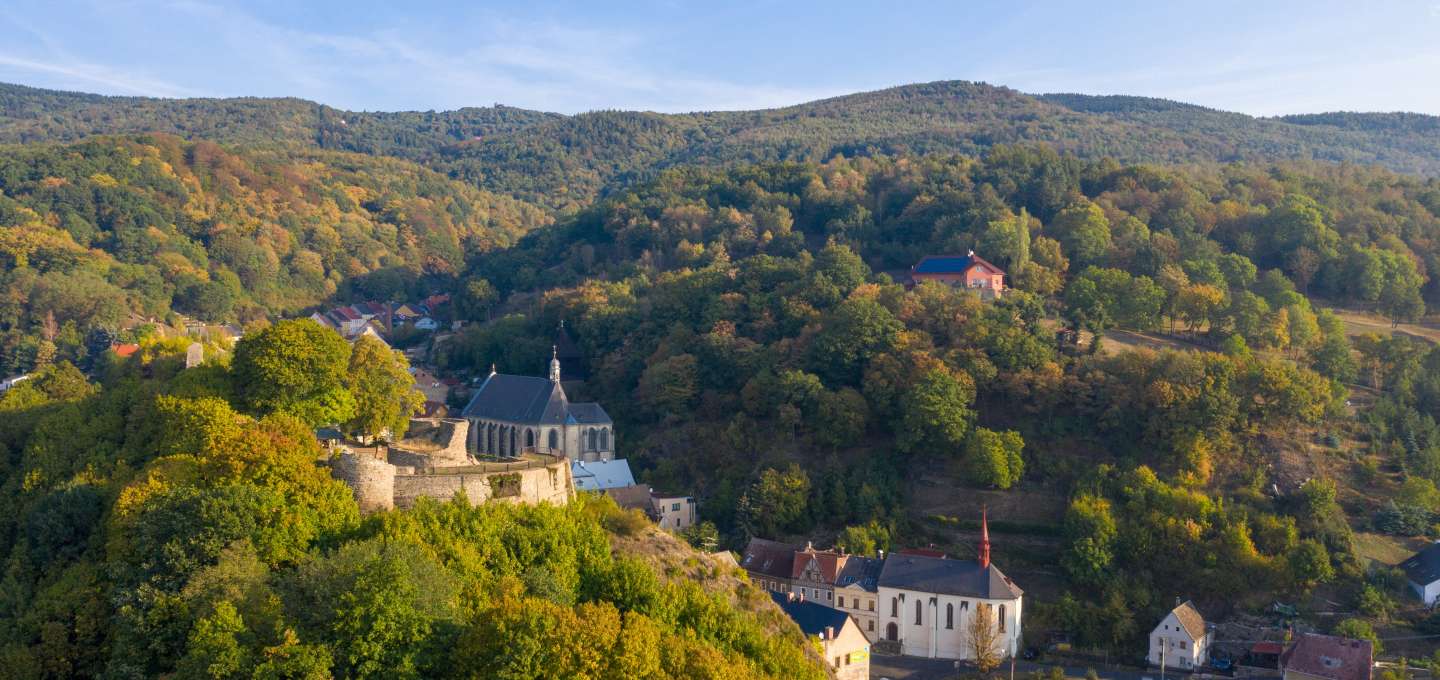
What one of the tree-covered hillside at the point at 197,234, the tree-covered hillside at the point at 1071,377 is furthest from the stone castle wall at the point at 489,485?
the tree-covered hillside at the point at 197,234

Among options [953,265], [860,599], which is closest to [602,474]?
[860,599]

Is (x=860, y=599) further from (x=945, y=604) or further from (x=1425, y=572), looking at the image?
(x=1425, y=572)

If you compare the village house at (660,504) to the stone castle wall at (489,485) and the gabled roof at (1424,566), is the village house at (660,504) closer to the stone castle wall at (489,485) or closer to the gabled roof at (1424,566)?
the stone castle wall at (489,485)

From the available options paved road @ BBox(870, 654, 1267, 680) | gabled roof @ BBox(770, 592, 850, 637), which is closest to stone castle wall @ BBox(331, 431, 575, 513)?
gabled roof @ BBox(770, 592, 850, 637)

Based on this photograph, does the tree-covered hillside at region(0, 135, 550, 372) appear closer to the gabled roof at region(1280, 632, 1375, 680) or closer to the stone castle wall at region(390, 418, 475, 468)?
the stone castle wall at region(390, 418, 475, 468)

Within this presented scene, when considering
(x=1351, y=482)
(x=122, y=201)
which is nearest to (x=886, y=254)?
(x=1351, y=482)
